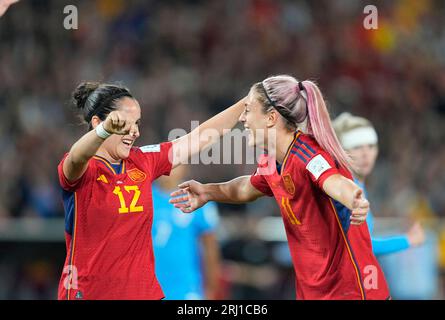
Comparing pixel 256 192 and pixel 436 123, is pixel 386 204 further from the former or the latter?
pixel 256 192

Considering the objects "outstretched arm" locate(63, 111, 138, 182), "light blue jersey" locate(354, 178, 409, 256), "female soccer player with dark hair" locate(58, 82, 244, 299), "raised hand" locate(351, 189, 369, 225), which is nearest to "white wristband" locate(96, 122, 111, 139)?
"outstretched arm" locate(63, 111, 138, 182)

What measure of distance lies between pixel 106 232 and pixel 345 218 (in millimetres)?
1261

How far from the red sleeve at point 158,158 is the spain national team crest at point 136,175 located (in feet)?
0.32

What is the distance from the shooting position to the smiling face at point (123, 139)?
448 centimetres

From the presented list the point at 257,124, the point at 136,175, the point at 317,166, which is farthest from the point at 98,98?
the point at 317,166

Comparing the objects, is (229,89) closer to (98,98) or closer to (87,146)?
(98,98)

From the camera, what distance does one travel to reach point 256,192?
4.96 m

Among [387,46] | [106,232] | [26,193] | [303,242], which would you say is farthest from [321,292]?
[387,46]

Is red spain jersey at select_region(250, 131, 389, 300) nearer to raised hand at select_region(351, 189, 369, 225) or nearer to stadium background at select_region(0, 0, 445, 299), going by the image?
raised hand at select_region(351, 189, 369, 225)

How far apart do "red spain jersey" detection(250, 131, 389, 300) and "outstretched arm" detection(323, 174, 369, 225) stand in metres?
0.19

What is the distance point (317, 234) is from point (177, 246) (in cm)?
263

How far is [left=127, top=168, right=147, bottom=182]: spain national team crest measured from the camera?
179 inches

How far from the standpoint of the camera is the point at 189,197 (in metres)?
4.98
